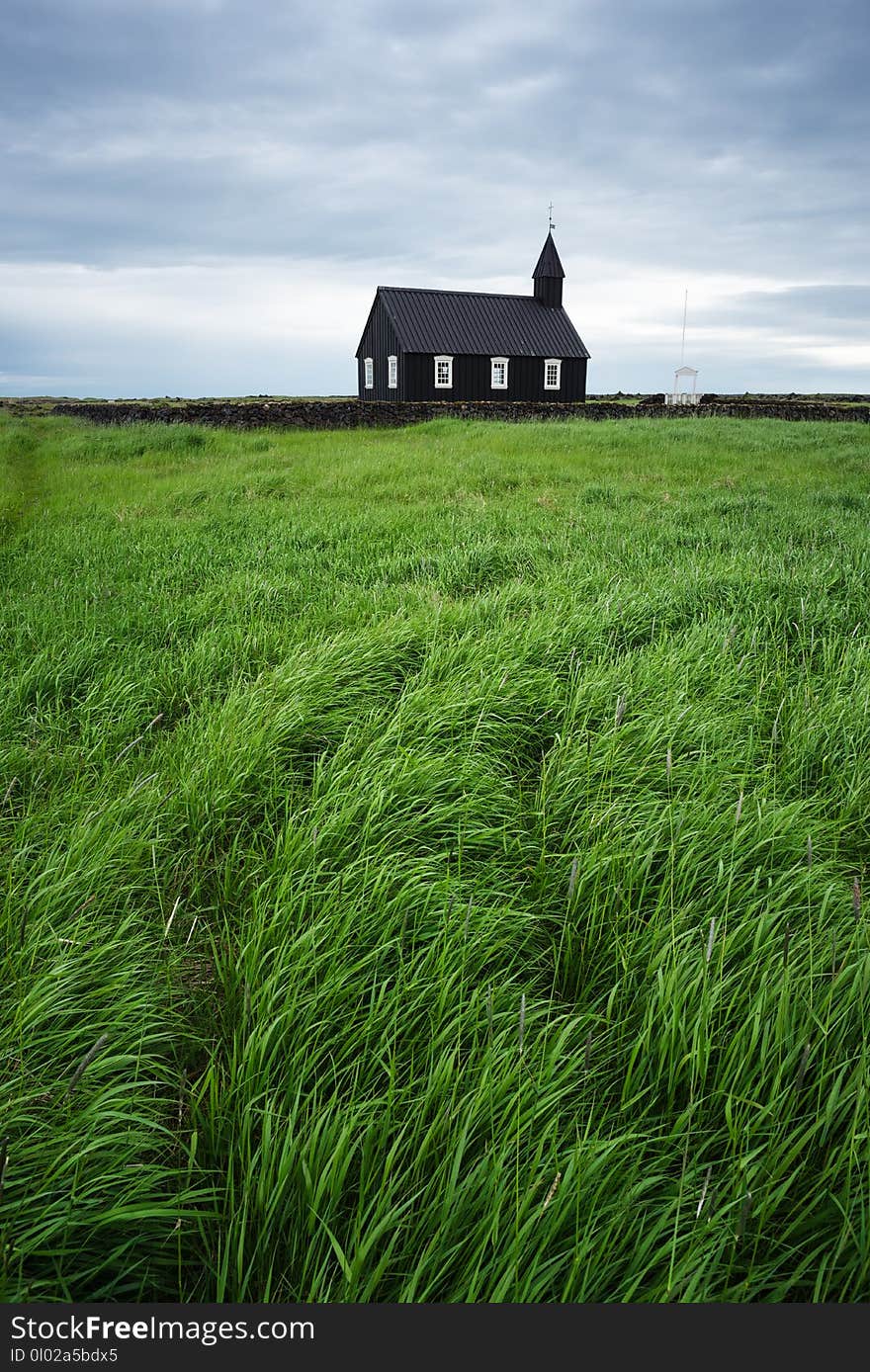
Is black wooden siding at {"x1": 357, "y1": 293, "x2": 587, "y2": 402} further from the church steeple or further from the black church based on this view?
the church steeple

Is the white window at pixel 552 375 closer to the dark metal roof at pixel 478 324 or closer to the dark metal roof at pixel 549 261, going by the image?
the dark metal roof at pixel 478 324

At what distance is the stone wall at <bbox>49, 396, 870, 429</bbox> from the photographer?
25.9 m

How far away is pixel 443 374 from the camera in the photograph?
38.2m

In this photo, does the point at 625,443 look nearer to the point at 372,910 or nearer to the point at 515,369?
the point at 372,910

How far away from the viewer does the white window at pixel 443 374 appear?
38000 millimetres

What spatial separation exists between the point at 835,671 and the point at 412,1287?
13.4 feet

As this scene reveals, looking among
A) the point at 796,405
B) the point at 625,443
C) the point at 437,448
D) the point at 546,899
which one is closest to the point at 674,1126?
the point at 546,899

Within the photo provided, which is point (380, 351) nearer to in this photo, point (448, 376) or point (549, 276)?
point (448, 376)

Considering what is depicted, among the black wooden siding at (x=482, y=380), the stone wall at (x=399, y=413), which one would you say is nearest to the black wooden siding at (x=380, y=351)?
the black wooden siding at (x=482, y=380)

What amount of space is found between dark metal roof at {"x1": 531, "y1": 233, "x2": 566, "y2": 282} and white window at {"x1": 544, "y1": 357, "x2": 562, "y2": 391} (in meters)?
5.59

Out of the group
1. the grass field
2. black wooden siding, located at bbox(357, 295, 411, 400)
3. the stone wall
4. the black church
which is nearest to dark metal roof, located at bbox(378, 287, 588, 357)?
the black church

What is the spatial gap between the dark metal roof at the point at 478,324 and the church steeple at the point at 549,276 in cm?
70

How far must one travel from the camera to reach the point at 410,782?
10.1ft

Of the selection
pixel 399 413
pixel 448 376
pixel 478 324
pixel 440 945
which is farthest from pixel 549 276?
pixel 440 945
